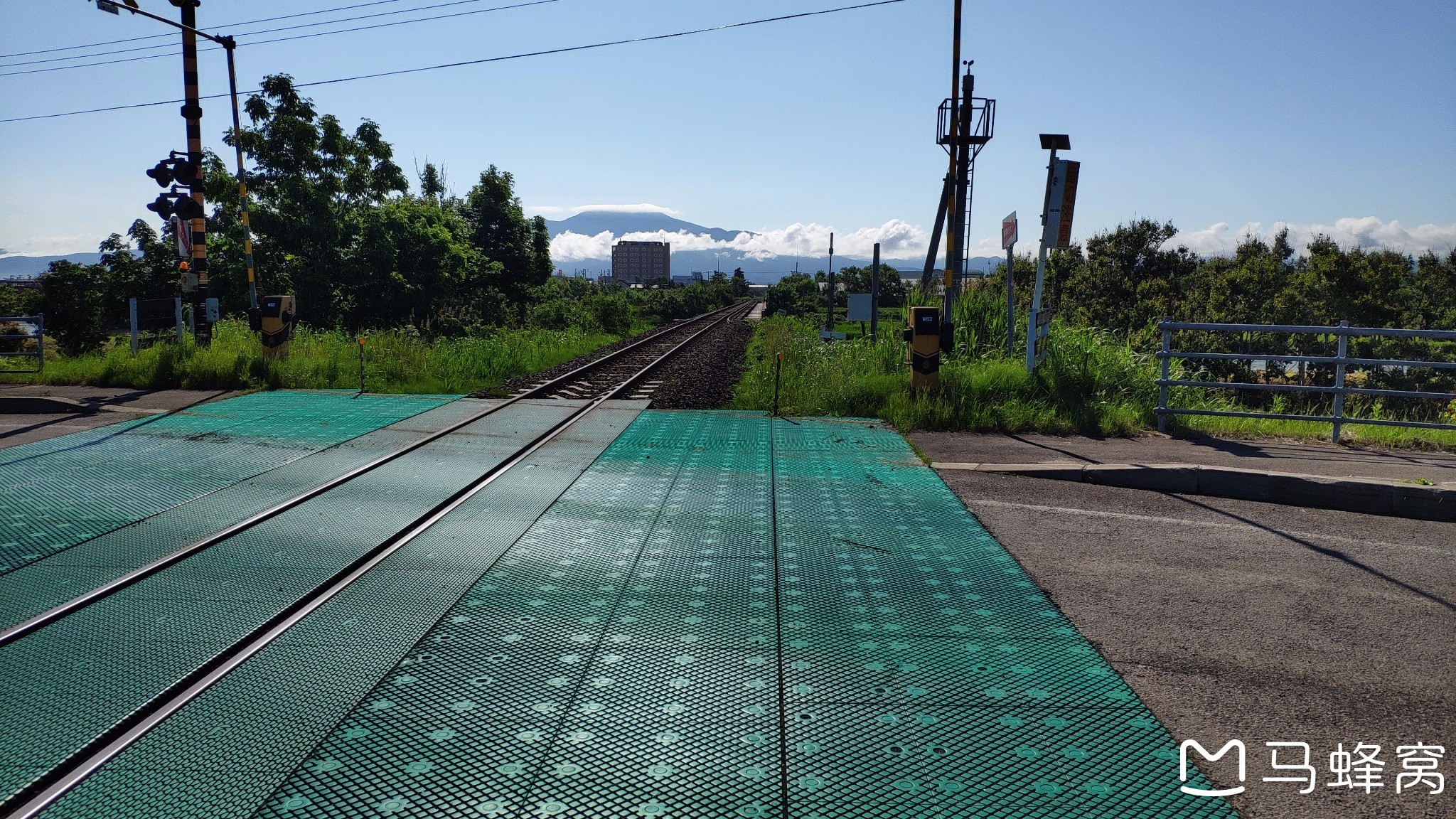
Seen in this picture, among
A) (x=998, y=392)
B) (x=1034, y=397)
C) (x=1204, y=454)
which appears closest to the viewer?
(x=1204, y=454)

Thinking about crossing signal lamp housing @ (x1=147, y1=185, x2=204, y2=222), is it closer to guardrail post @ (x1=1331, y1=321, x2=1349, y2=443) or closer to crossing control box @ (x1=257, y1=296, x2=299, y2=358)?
crossing control box @ (x1=257, y1=296, x2=299, y2=358)

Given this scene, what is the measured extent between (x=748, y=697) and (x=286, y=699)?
1.91m

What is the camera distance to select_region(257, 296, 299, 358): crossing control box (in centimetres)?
1463

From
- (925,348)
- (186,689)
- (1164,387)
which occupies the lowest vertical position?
(186,689)

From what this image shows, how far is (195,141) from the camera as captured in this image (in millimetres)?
14953

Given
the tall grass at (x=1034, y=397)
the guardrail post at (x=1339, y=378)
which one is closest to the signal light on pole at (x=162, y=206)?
the tall grass at (x=1034, y=397)

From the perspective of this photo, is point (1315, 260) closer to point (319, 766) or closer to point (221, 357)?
point (221, 357)

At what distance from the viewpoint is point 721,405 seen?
43.1 ft

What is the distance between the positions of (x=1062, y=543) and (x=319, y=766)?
190 inches

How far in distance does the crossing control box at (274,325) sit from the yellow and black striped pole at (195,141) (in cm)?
130

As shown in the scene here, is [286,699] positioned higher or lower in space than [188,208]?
lower

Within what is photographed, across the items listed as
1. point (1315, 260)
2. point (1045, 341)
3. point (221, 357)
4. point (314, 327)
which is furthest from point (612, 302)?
point (1315, 260)

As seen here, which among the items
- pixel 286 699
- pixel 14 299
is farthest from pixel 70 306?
pixel 286 699

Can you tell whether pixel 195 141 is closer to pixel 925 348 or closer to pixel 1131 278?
pixel 925 348
